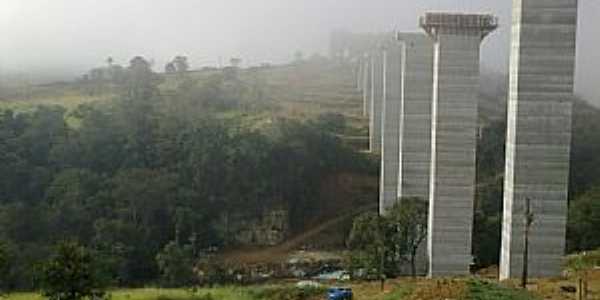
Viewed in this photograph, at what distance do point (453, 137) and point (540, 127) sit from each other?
6368 millimetres

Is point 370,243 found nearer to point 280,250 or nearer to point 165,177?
point 280,250

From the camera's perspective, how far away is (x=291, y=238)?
48.2 meters

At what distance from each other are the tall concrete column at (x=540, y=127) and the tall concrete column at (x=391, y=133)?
47.8ft

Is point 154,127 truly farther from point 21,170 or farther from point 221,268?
point 221,268

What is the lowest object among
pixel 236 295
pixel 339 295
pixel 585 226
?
pixel 236 295

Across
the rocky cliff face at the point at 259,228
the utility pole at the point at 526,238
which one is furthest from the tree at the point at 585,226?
the rocky cliff face at the point at 259,228

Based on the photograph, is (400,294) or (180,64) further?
(180,64)

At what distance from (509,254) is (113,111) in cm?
3812

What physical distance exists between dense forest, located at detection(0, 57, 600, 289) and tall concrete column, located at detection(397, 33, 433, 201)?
406cm

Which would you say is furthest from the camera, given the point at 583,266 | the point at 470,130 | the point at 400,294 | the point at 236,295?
the point at 470,130

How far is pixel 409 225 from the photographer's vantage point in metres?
28.4

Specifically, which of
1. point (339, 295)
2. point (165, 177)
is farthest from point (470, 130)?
point (165, 177)

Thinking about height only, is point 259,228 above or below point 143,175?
below

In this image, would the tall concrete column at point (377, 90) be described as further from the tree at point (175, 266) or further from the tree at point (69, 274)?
the tree at point (69, 274)
